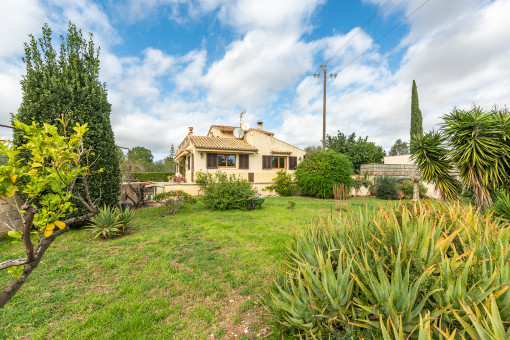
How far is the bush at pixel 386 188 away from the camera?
14.7 metres

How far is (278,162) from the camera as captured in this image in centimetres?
1944

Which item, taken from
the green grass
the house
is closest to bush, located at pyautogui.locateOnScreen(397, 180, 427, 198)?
the house

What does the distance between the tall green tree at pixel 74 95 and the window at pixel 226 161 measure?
9.72 metres

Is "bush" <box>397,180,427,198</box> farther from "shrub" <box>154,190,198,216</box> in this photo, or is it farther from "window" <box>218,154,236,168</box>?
"shrub" <box>154,190,198,216</box>

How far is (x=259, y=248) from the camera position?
498 centimetres

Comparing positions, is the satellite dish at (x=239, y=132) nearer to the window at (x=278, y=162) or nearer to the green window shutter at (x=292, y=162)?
the window at (x=278, y=162)

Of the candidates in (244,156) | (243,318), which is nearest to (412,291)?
(243,318)

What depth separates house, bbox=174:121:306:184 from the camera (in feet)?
53.6

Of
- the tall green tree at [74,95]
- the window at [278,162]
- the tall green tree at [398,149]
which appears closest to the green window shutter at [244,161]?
the window at [278,162]

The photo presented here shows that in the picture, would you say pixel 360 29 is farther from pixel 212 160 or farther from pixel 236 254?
pixel 236 254

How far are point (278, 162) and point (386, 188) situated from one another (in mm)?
9239

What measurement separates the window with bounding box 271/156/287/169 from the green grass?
44.3 feet

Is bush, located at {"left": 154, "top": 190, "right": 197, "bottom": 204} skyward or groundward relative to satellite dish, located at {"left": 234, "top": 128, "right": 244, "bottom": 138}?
groundward

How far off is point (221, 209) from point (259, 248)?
5.25 m
